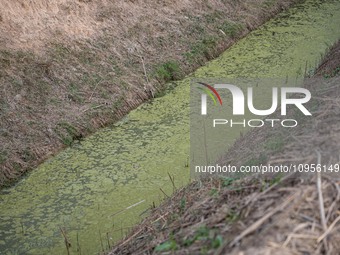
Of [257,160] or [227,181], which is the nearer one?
[227,181]

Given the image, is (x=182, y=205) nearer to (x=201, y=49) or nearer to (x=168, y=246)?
(x=168, y=246)

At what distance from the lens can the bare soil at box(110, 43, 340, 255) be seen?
3189 mm

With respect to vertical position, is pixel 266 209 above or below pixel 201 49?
below

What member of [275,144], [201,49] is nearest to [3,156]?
[275,144]

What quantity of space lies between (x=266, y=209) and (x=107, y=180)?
323 centimetres

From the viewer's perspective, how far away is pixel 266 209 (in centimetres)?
340

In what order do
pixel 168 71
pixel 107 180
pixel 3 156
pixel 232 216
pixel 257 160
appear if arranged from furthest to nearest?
pixel 168 71 < pixel 3 156 < pixel 107 180 < pixel 257 160 < pixel 232 216

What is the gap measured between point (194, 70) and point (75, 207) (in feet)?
13.1

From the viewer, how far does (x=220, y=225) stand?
3.57 m

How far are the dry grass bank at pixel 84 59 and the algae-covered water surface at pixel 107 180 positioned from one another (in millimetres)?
271

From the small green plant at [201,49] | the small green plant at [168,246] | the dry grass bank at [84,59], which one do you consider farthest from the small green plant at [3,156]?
the small green plant at [201,49]

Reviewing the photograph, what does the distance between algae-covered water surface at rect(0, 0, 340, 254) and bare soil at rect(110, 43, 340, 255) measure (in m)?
0.71

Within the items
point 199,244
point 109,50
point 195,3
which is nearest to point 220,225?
point 199,244

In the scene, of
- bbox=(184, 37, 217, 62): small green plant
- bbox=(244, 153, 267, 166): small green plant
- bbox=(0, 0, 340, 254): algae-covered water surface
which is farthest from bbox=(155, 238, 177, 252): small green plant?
bbox=(184, 37, 217, 62): small green plant
